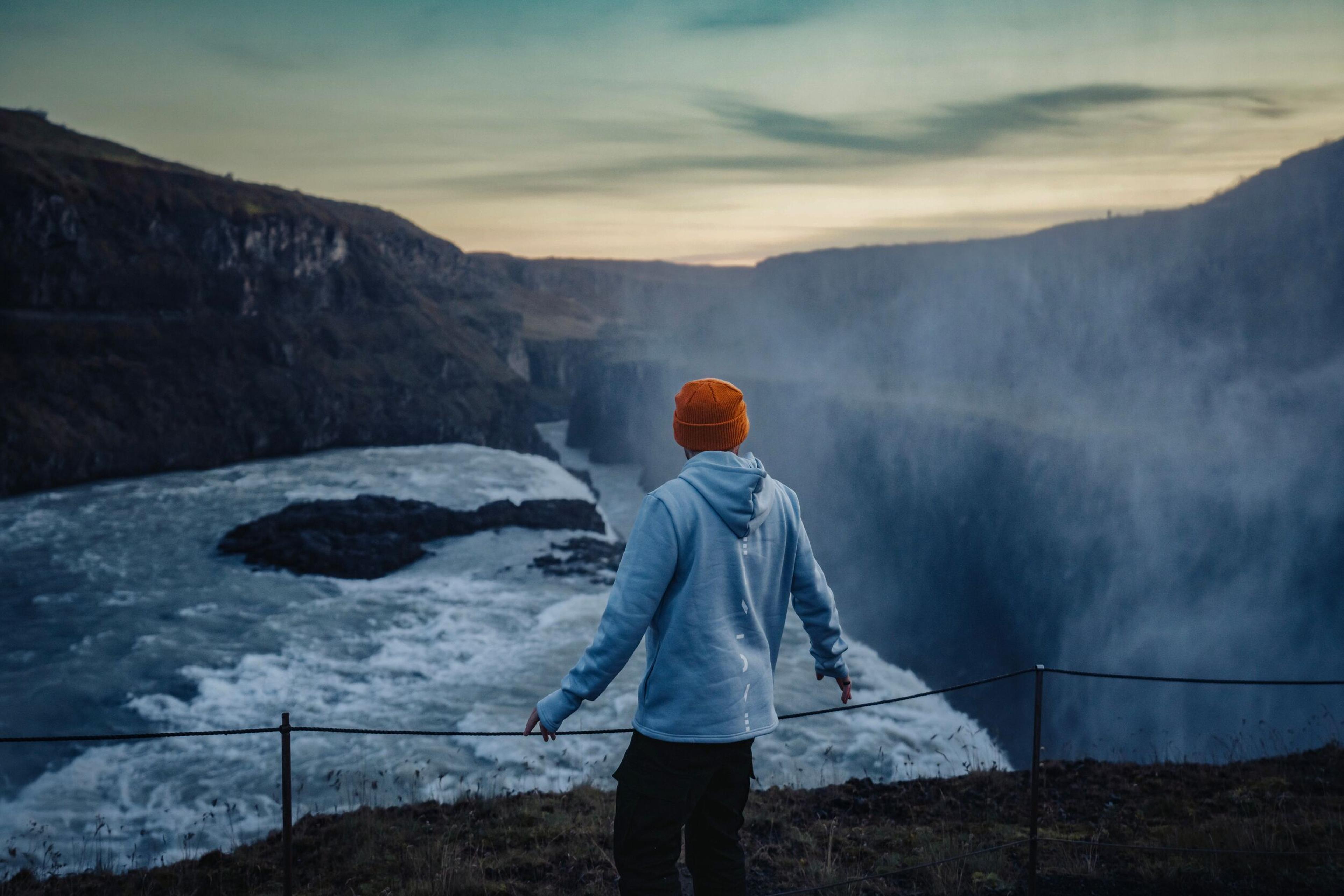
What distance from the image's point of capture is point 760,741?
874 inches

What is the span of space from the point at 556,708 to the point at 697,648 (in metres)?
0.53

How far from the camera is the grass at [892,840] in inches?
221

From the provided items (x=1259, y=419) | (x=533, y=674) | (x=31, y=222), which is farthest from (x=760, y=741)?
(x=31, y=222)

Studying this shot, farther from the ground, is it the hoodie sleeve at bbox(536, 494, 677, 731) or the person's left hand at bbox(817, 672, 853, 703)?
the hoodie sleeve at bbox(536, 494, 677, 731)

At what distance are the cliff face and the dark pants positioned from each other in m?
57.5

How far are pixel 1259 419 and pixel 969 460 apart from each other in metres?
14.7

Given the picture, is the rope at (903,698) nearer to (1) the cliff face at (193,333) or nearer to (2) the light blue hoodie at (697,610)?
(2) the light blue hoodie at (697,610)

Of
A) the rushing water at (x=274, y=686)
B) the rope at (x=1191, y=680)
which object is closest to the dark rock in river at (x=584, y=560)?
the rushing water at (x=274, y=686)

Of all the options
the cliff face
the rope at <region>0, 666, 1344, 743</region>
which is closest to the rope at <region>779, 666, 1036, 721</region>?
the rope at <region>0, 666, 1344, 743</region>

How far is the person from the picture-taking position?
297cm

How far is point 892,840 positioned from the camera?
6.68m

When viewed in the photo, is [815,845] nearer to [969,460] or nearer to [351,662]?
[351,662]

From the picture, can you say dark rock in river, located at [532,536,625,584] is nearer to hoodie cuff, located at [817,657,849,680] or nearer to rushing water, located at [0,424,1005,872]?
rushing water, located at [0,424,1005,872]

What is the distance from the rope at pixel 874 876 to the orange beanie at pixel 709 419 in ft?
8.62
